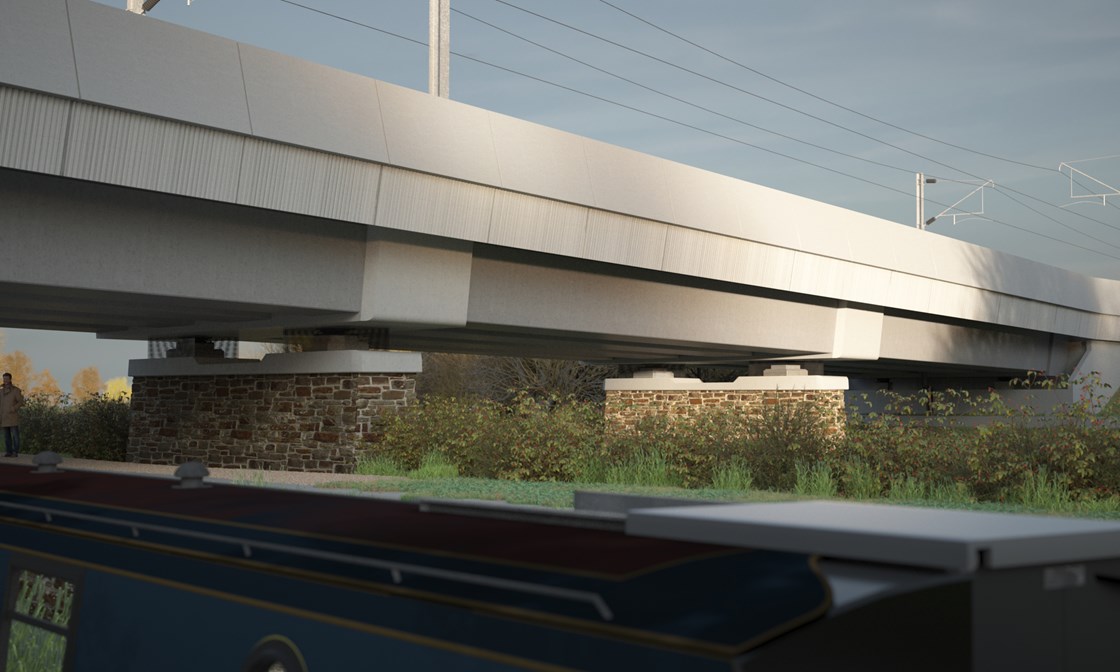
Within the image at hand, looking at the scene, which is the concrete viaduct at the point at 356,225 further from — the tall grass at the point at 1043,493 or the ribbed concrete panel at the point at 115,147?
the tall grass at the point at 1043,493

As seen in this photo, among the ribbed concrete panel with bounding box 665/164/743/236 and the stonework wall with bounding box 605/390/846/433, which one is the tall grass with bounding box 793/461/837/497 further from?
the stonework wall with bounding box 605/390/846/433

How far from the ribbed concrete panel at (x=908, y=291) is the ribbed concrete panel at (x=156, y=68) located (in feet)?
56.3

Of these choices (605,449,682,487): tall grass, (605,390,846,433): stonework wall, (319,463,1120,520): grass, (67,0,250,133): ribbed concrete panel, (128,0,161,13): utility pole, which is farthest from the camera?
(605,390,846,433): stonework wall

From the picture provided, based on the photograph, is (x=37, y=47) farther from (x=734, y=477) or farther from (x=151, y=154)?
(x=734, y=477)

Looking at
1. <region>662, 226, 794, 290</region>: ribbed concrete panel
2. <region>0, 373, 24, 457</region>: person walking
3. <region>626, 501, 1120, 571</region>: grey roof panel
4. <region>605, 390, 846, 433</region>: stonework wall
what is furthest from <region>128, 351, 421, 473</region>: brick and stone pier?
<region>626, 501, 1120, 571</region>: grey roof panel

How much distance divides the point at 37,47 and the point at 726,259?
43.7ft

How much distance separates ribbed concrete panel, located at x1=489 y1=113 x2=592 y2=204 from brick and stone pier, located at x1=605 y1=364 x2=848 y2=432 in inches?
277

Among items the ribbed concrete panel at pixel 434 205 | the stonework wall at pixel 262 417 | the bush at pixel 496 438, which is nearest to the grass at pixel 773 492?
the bush at pixel 496 438

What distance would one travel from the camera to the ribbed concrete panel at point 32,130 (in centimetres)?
1211

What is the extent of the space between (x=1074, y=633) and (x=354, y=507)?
7.74ft

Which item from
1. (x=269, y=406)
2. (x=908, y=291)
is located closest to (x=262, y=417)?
(x=269, y=406)

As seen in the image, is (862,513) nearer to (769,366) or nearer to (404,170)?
(404,170)

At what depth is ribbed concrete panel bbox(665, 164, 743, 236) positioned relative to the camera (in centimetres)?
2044

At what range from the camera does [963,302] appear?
28922 millimetres
